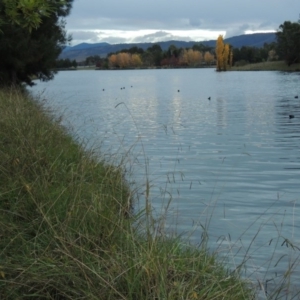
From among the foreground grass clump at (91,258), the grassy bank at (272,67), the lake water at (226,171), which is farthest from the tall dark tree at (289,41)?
the foreground grass clump at (91,258)

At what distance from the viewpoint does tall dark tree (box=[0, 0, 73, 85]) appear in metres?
28.0

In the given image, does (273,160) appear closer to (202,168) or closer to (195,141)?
(202,168)

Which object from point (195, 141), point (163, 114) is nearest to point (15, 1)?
point (195, 141)

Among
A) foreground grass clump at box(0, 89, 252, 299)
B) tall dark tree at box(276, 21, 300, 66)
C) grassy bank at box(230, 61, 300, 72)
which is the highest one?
foreground grass clump at box(0, 89, 252, 299)

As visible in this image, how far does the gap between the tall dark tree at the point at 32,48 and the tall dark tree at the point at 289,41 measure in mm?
88613

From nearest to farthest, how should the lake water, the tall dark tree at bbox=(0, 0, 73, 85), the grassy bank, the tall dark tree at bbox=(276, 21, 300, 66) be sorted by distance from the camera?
the lake water < the tall dark tree at bbox=(0, 0, 73, 85) < the tall dark tree at bbox=(276, 21, 300, 66) < the grassy bank

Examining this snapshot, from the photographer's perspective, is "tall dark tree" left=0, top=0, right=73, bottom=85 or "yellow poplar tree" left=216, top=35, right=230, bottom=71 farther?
"yellow poplar tree" left=216, top=35, right=230, bottom=71

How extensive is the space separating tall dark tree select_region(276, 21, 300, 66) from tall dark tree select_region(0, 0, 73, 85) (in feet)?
291

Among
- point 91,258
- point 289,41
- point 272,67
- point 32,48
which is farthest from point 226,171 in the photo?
point 272,67

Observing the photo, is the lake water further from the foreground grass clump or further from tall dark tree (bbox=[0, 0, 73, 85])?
tall dark tree (bbox=[0, 0, 73, 85])

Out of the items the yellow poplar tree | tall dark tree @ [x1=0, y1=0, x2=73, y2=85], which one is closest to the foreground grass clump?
tall dark tree @ [x1=0, y1=0, x2=73, y2=85]

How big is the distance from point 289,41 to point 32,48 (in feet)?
317

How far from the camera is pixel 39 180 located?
867 cm

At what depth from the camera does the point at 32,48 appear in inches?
1184
